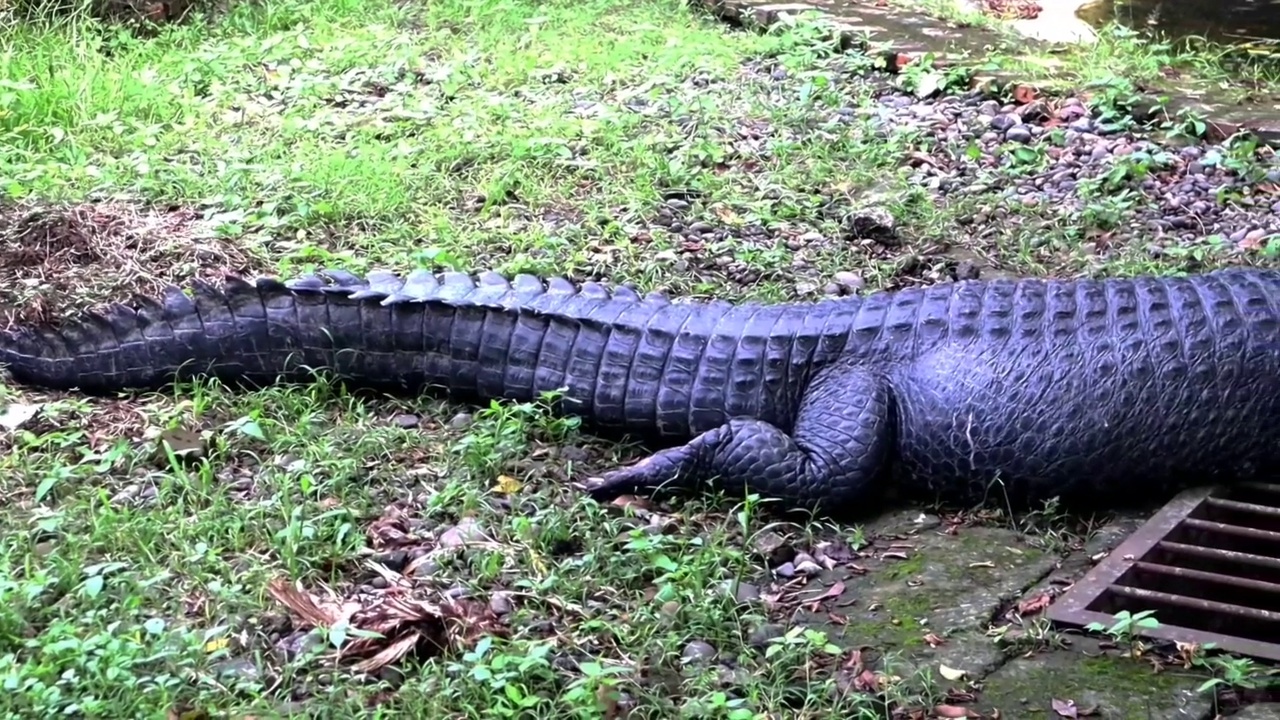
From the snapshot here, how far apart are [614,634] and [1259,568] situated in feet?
5.43

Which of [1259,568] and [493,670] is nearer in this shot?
[493,670]

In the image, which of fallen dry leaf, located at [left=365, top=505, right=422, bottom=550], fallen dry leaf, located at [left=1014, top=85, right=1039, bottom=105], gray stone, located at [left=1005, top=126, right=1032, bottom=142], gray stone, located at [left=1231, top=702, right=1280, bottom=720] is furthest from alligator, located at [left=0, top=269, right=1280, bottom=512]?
fallen dry leaf, located at [left=1014, top=85, right=1039, bottom=105]

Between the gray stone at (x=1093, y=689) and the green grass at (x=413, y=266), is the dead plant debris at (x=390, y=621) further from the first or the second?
the gray stone at (x=1093, y=689)

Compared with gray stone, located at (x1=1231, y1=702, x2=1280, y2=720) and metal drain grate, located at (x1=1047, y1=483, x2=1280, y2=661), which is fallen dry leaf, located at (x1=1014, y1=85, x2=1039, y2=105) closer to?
metal drain grate, located at (x1=1047, y1=483, x2=1280, y2=661)

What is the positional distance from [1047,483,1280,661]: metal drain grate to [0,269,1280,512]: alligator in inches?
5.2

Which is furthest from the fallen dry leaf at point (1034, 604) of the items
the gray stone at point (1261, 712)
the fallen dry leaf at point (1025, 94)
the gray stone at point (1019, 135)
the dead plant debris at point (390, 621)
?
the fallen dry leaf at point (1025, 94)

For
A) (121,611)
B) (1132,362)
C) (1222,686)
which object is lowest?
(121,611)

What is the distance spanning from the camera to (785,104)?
270 inches

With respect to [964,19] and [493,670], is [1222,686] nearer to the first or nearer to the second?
[493,670]

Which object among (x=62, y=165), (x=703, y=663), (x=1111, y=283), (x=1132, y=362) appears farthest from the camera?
(x=62, y=165)

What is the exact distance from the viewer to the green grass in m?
2.83

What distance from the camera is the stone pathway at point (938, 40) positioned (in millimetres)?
6387

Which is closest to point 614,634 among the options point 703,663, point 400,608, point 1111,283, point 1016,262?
point 703,663

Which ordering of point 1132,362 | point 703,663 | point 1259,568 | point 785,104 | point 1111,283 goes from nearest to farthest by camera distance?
point 703,663, point 1259,568, point 1132,362, point 1111,283, point 785,104
